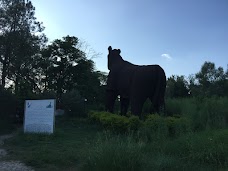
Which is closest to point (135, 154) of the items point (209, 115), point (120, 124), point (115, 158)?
point (115, 158)

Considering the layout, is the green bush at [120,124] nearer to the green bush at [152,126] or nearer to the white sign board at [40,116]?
the green bush at [152,126]

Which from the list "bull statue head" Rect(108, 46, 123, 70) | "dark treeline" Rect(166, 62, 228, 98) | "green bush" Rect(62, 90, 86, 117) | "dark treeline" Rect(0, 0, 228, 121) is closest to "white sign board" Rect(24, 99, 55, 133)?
"bull statue head" Rect(108, 46, 123, 70)

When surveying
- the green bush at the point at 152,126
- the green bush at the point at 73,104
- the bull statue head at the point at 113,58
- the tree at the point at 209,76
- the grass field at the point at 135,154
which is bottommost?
the grass field at the point at 135,154

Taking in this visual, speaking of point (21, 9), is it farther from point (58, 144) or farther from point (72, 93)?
point (58, 144)

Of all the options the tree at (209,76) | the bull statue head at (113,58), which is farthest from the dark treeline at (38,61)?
the tree at (209,76)

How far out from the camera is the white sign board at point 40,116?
1286 cm

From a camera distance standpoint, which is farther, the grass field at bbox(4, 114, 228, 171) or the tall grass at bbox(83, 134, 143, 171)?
the grass field at bbox(4, 114, 228, 171)

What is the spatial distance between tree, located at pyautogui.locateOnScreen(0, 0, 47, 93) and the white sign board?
13.5 meters

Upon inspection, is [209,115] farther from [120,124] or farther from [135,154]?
[135,154]

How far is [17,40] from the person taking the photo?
26797mm

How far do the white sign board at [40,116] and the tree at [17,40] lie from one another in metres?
13.5

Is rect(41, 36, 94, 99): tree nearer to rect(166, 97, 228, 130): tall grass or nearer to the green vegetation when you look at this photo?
the green vegetation

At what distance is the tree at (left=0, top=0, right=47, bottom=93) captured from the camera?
26.8 m

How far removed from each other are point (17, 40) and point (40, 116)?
15007mm
